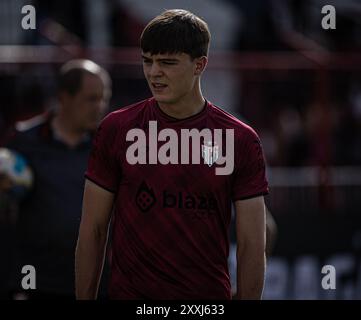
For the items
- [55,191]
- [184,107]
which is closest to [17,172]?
[55,191]

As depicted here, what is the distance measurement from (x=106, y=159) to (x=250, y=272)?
77 cm

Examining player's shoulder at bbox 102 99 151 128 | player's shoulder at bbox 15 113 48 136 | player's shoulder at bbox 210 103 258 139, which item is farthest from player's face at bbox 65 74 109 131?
player's shoulder at bbox 210 103 258 139

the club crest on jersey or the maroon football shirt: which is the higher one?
the club crest on jersey

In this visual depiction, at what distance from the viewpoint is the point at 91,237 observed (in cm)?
439

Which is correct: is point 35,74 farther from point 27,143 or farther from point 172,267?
point 172,267

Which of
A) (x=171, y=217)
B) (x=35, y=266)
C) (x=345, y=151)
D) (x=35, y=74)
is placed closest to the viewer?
(x=171, y=217)

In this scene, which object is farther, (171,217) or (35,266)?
(35,266)

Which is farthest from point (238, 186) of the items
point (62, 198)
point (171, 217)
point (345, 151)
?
point (345, 151)

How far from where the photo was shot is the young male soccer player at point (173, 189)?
4.29 m

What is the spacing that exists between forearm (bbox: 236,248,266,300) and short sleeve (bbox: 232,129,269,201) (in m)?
0.24

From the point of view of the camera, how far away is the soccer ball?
6.22m

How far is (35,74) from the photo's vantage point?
8930mm

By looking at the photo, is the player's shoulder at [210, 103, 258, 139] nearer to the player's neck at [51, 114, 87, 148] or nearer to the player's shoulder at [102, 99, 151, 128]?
the player's shoulder at [102, 99, 151, 128]

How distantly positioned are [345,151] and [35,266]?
4634 millimetres
